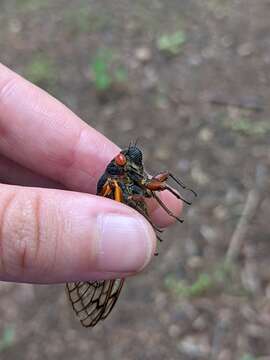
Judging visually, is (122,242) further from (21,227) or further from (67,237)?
(21,227)

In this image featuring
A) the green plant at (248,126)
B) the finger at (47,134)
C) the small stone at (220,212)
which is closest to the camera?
the finger at (47,134)

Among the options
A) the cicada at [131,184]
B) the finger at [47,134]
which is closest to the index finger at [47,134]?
the finger at [47,134]

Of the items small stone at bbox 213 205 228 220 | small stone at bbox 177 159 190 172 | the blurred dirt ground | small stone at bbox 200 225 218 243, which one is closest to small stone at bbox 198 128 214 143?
the blurred dirt ground

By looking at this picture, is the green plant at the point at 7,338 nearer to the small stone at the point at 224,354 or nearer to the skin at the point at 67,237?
the small stone at the point at 224,354

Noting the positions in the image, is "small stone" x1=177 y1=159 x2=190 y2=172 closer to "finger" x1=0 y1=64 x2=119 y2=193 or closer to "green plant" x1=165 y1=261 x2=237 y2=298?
"green plant" x1=165 y1=261 x2=237 y2=298

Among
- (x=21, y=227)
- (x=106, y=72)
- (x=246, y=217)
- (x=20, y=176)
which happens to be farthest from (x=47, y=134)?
(x=106, y=72)

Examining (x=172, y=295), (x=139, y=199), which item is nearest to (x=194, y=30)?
(x=172, y=295)

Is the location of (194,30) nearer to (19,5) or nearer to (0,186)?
(19,5)

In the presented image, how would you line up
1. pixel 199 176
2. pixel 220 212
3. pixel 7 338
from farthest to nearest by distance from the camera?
pixel 199 176
pixel 220 212
pixel 7 338
